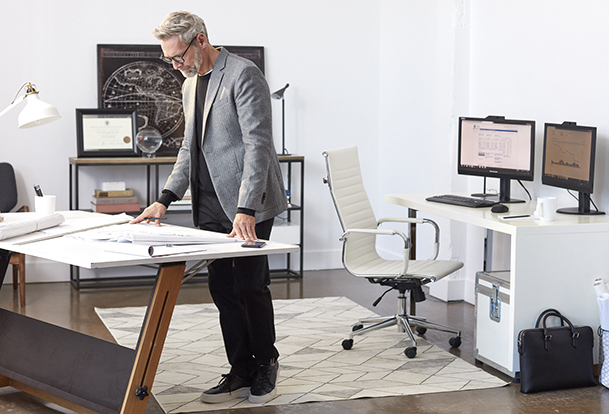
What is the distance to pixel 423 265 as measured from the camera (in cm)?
409

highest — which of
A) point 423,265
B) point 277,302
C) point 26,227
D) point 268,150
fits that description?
point 268,150

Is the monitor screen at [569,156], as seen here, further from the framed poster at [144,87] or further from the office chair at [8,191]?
the office chair at [8,191]

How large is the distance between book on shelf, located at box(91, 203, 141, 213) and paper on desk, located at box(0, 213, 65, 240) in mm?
2427

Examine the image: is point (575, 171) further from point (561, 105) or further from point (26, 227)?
point (26, 227)

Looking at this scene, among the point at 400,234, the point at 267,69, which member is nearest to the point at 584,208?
the point at 400,234

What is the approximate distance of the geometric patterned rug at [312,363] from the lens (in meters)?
3.38

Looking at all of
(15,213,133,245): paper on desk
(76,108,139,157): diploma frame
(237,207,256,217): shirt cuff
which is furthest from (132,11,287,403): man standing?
(76,108,139,157): diploma frame

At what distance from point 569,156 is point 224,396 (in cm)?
210

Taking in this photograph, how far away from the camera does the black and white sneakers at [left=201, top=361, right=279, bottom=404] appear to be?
10.5 ft

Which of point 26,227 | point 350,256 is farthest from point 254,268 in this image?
point 350,256

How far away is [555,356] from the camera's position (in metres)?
3.41

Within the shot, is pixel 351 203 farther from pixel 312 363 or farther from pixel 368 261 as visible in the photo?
pixel 312 363

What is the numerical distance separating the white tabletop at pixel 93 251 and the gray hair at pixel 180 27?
0.83 m

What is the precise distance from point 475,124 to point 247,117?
76.8 inches
